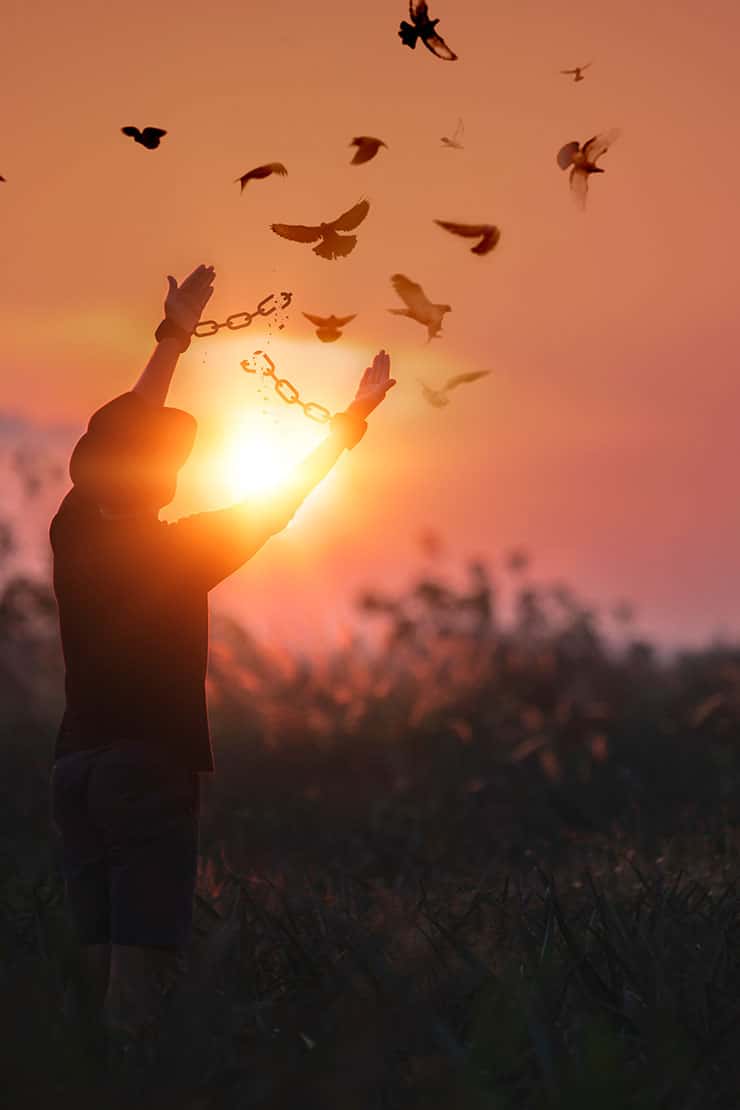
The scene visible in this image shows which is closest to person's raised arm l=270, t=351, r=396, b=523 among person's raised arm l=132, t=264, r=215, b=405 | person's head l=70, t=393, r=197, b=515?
person's head l=70, t=393, r=197, b=515

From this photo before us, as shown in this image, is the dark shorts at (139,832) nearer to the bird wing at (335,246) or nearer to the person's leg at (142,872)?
the person's leg at (142,872)

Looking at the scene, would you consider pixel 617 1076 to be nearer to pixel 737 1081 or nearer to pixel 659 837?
pixel 737 1081

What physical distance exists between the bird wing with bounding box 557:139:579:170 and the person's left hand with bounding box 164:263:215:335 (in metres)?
1.19

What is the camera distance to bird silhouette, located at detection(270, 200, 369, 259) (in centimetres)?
501

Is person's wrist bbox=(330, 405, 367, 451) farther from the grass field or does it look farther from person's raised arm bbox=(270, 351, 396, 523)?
the grass field

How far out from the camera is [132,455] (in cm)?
477

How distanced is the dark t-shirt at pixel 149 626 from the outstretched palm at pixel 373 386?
53cm

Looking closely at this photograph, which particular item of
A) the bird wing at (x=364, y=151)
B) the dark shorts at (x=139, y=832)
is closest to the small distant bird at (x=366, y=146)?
the bird wing at (x=364, y=151)

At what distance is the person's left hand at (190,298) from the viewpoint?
525cm

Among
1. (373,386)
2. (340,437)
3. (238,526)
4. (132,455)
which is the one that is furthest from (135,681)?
(373,386)

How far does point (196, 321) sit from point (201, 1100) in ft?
8.34

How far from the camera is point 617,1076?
368cm

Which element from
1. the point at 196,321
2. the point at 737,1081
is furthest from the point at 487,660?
the point at 737,1081

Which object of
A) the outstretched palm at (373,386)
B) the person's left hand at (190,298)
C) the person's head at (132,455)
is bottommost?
the person's head at (132,455)
